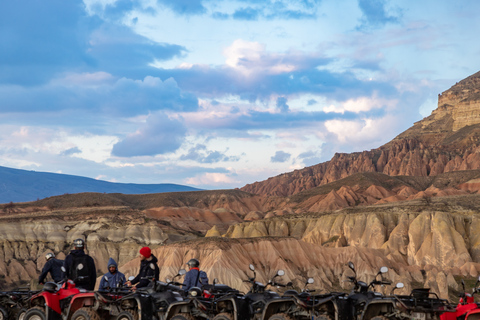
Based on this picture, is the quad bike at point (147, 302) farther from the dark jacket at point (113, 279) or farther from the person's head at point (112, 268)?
the person's head at point (112, 268)

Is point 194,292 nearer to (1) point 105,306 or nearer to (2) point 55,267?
(1) point 105,306

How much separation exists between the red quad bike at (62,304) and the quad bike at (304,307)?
540 cm

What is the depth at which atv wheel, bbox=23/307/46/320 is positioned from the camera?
16688 mm

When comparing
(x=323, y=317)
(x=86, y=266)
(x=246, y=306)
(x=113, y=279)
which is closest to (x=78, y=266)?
(x=86, y=266)

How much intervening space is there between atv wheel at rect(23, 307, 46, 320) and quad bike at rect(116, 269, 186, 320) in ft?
6.77

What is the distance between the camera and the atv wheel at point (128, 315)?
1623 cm

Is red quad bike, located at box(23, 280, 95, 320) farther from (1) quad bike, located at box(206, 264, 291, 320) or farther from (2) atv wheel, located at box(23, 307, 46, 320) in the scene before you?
(1) quad bike, located at box(206, 264, 291, 320)

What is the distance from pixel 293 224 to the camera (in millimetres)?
116562

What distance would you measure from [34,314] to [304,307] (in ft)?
26.6

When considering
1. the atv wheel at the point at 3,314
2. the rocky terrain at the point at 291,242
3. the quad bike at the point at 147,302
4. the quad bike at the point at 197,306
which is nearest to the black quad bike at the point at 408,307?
the quad bike at the point at 197,306

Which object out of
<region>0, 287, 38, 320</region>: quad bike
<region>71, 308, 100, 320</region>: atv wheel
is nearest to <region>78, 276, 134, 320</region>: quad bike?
<region>71, 308, 100, 320</region>: atv wheel

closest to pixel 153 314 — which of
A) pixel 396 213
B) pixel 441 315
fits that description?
pixel 441 315

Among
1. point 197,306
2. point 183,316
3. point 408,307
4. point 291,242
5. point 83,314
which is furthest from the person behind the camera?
point 291,242

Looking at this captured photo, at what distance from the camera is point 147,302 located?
53.6 ft
